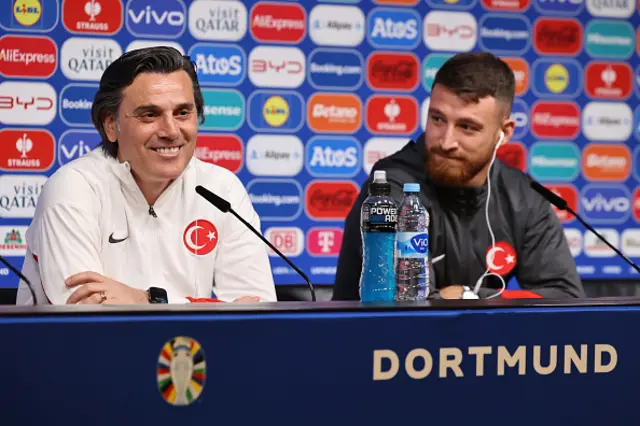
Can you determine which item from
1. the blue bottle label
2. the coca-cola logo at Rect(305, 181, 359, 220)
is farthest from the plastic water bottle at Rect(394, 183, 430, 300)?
the coca-cola logo at Rect(305, 181, 359, 220)

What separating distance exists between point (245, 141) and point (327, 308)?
7.08 ft

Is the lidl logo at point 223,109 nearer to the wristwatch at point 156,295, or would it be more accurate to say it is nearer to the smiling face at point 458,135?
the smiling face at point 458,135

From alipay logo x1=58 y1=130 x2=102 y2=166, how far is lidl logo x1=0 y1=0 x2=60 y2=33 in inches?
15.3

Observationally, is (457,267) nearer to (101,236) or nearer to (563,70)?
(101,236)

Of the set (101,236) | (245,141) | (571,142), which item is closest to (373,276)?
(101,236)

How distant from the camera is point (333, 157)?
11.5 feet

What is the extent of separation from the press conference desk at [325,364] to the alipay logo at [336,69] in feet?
7.13

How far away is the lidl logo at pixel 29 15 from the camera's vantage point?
317cm

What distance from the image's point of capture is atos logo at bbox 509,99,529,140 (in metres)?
3.64

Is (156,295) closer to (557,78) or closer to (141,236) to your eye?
(141,236)

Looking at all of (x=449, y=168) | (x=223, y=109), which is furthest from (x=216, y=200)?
(x=223, y=109)

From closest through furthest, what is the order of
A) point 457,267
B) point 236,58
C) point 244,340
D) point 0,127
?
point 244,340
point 457,267
point 0,127
point 236,58

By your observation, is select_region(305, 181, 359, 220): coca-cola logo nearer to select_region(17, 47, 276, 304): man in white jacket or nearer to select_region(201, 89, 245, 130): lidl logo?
select_region(201, 89, 245, 130): lidl logo

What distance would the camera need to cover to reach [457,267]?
9.00 feet
